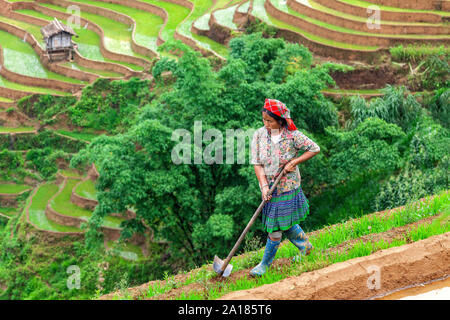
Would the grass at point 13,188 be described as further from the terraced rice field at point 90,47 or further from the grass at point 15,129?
the terraced rice field at point 90,47

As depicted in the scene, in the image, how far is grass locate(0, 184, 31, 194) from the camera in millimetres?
21000

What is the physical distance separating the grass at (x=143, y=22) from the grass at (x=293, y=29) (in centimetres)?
537

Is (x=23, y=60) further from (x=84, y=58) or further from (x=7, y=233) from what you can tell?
(x=7, y=233)

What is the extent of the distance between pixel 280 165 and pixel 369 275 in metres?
1.15

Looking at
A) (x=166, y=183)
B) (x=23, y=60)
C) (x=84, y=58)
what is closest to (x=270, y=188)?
(x=166, y=183)

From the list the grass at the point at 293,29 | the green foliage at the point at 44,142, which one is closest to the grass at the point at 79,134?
the green foliage at the point at 44,142

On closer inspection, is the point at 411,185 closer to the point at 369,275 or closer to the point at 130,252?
the point at 369,275

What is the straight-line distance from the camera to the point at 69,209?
59.6 feet

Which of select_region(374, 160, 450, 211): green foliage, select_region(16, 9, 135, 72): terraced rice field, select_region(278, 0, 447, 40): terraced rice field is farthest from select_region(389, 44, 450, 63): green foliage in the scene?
select_region(16, 9, 135, 72): terraced rice field

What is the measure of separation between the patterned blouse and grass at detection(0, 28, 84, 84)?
69.7 feet

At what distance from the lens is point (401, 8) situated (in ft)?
59.9

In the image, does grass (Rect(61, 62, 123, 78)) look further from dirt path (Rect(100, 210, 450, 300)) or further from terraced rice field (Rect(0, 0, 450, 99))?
dirt path (Rect(100, 210, 450, 300))

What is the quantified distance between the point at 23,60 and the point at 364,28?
17.2 meters

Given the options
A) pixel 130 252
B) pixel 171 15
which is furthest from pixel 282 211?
pixel 171 15
